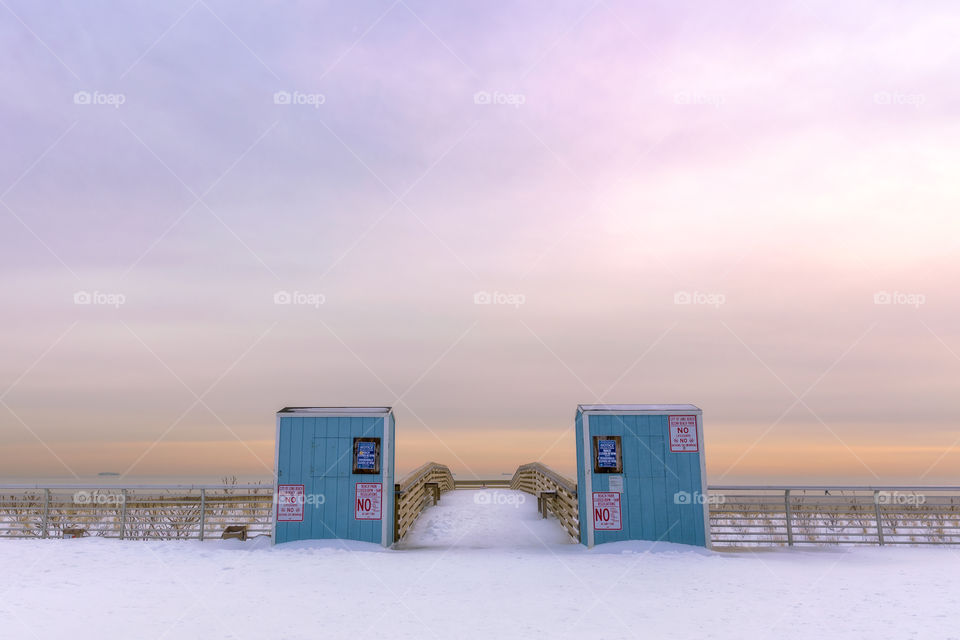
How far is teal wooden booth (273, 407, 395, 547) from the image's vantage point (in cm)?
1304

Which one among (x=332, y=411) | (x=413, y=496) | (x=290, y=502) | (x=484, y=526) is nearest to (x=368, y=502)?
(x=290, y=502)

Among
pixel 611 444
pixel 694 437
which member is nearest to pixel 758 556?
pixel 694 437

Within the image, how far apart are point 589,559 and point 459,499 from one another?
1357cm

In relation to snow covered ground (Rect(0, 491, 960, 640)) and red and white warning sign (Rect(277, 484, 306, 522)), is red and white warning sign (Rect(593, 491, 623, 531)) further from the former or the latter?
red and white warning sign (Rect(277, 484, 306, 522))

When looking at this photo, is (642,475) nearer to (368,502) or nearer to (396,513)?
(396,513)

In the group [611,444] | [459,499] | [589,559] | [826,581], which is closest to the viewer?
[826,581]

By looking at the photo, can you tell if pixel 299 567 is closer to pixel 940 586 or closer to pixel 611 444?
pixel 611 444

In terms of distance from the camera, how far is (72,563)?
1096 cm

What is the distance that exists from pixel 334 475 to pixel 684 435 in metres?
7.31

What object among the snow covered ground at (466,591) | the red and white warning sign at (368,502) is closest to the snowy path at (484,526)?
the snow covered ground at (466,591)

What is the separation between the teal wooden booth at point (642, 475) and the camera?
1296cm

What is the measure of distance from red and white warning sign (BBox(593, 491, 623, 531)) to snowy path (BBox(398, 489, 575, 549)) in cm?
148

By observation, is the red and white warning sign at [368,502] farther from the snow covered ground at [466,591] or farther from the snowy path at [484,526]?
the snowy path at [484,526]

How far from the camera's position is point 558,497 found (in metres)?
17.5
